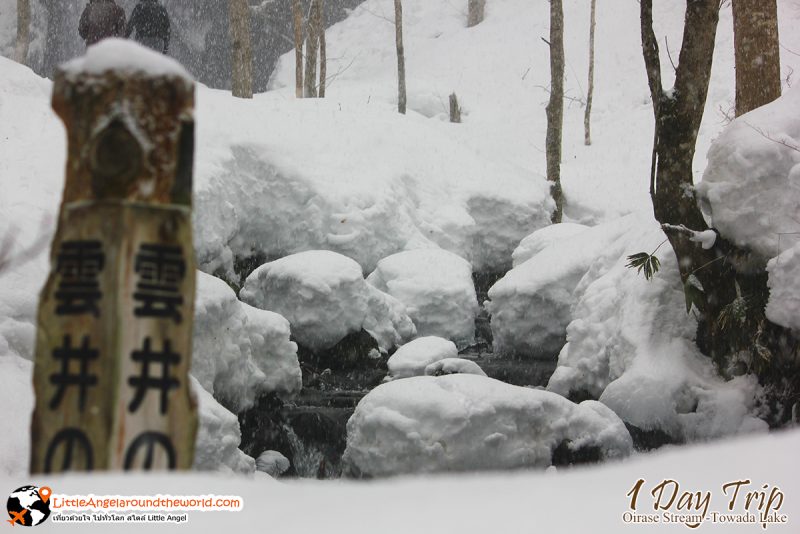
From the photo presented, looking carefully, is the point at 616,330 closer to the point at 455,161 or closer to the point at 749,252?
the point at 749,252

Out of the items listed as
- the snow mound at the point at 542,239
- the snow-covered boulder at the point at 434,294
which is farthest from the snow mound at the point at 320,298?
the snow mound at the point at 542,239

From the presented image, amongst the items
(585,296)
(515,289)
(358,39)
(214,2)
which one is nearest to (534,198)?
(515,289)

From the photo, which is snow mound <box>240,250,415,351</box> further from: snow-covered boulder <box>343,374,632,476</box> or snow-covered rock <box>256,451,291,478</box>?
snow-covered boulder <box>343,374,632,476</box>

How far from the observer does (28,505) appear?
1776 millimetres

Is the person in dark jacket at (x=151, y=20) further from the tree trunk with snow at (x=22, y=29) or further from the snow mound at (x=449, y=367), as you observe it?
the tree trunk with snow at (x=22, y=29)

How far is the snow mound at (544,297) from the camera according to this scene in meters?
8.85

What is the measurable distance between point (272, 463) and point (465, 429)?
1764 millimetres

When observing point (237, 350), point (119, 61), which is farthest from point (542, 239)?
point (119, 61)

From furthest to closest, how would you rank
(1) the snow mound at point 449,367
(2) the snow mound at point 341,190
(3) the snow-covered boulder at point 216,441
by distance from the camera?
(2) the snow mound at point 341,190 < (1) the snow mound at point 449,367 < (3) the snow-covered boulder at point 216,441

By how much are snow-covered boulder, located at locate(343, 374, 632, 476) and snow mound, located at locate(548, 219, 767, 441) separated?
0.49 m

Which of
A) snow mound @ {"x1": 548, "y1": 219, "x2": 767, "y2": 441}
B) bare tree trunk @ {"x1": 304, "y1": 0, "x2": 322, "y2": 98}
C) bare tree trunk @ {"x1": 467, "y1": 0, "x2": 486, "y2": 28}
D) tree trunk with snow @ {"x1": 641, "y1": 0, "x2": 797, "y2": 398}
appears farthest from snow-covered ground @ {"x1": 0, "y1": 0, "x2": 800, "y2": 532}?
bare tree trunk @ {"x1": 467, "y1": 0, "x2": 486, "y2": 28}

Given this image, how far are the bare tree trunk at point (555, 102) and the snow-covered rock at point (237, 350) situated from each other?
7474mm

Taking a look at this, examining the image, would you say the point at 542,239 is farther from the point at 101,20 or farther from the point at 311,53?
the point at 311,53

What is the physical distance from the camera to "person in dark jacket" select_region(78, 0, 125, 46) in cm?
647
